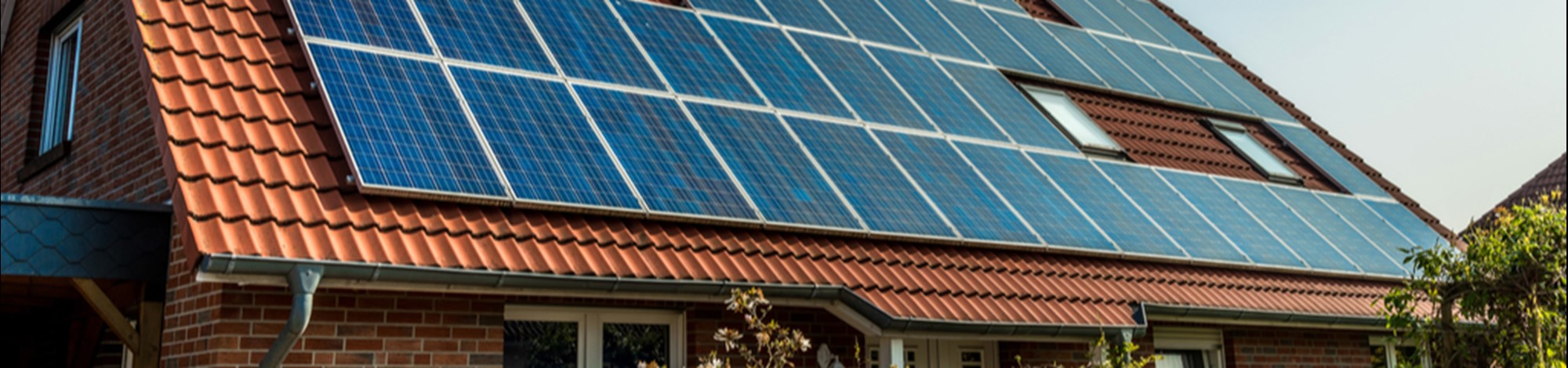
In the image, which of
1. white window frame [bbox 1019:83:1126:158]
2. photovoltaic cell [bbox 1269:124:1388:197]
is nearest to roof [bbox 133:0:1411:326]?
white window frame [bbox 1019:83:1126:158]

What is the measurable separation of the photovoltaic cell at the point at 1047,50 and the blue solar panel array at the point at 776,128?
0.08m

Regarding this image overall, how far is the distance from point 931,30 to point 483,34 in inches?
214

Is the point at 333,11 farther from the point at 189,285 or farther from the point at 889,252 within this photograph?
the point at 889,252

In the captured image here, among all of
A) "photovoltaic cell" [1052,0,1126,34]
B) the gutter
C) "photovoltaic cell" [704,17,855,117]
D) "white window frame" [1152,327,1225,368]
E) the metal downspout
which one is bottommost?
the metal downspout

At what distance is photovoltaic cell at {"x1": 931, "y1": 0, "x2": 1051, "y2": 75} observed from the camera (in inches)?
525

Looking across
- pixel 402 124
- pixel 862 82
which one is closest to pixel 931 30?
pixel 862 82

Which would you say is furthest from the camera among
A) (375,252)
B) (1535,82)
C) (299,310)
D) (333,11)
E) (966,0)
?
(966,0)

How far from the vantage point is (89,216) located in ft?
23.2

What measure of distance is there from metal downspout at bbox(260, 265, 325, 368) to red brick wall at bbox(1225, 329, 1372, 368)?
25.9 ft

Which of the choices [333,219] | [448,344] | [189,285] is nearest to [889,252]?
[448,344]

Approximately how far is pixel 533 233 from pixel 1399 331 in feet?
27.7

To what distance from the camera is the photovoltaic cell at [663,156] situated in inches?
321

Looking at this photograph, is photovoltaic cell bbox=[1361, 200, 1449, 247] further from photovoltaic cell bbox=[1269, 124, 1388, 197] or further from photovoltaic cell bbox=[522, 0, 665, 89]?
photovoltaic cell bbox=[522, 0, 665, 89]

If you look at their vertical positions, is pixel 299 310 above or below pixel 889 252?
below
